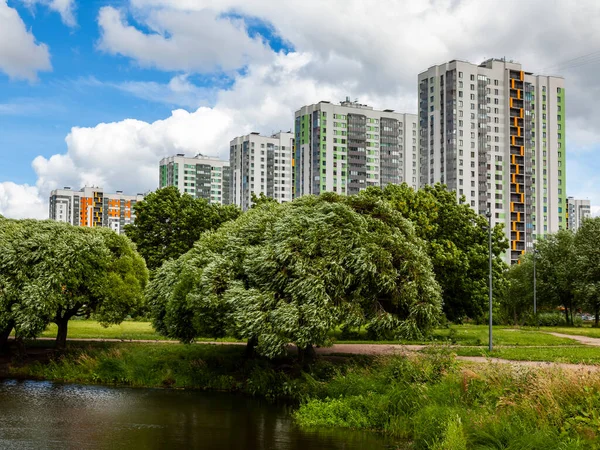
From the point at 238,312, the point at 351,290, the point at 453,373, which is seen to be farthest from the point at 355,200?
the point at 453,373

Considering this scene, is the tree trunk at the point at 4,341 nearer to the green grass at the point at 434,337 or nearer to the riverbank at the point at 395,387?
the riverbank at the point at 395,387

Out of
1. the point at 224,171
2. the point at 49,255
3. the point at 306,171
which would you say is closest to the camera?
the point at 49,255

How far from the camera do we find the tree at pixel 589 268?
6469 cm

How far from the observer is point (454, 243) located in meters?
47.2

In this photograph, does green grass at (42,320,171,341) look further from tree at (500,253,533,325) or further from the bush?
tree at (500,253,533,325)

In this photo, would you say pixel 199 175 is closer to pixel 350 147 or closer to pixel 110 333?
pixel 350 147

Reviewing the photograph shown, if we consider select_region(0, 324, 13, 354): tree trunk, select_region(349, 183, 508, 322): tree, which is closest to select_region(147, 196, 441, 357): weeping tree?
select_region(0, 324, 13, 354): tree trunk

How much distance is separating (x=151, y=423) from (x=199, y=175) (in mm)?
150735

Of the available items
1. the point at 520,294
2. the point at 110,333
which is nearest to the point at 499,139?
the point at 520,294

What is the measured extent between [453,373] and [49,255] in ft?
76.7

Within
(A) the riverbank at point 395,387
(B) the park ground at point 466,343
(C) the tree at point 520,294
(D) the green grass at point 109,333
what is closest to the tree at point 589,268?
(C) the tree at point 520,294

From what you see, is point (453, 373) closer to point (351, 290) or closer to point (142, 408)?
point (351, 290)

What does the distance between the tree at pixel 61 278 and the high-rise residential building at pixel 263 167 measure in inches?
4562

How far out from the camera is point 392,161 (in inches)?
5340
